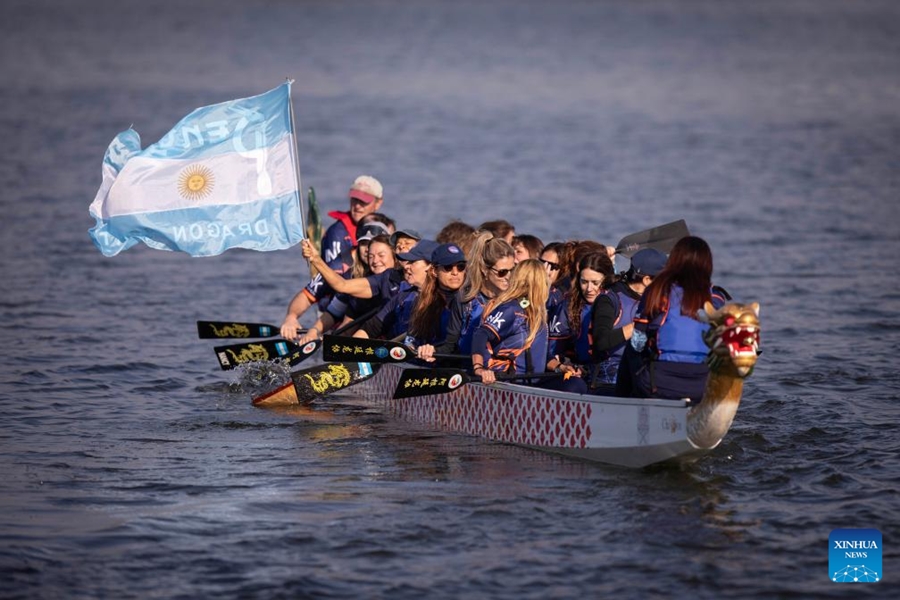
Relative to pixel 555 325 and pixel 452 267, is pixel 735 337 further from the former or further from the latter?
pixel 452 267

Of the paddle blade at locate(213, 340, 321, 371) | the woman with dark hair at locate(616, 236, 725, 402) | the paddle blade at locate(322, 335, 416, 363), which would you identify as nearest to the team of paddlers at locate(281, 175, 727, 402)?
the woman with dark hair at locate(616, 236, 725, 402)

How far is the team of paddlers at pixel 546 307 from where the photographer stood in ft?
35.2

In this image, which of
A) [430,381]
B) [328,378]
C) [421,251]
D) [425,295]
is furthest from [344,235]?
[430,381]

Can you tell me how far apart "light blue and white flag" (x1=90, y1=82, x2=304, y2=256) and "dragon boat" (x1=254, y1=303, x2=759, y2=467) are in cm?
174

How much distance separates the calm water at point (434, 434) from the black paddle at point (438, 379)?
60 cm

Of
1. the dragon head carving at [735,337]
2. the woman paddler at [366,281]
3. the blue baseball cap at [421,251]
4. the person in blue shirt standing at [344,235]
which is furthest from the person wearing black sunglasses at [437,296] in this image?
the dragon head carving at [735,337]

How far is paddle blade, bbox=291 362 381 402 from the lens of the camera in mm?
14312

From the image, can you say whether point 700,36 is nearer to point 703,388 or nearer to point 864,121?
point 864,121

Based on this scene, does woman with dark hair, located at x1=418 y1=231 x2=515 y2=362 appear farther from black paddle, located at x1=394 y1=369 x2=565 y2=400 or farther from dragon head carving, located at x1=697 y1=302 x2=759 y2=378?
dragon head carving, located at x1=697 y1=302 x2=759 y2=378

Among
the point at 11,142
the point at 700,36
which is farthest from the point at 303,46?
the point at 11,142

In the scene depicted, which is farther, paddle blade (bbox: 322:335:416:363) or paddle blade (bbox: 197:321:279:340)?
paddle blade (bbox: 197:321:279:340)

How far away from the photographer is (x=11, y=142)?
1458 inches

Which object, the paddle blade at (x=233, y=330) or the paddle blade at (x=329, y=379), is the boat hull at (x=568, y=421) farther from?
the paddle blade at (x=233, y=330)

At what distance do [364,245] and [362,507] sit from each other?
4715 millimetres
